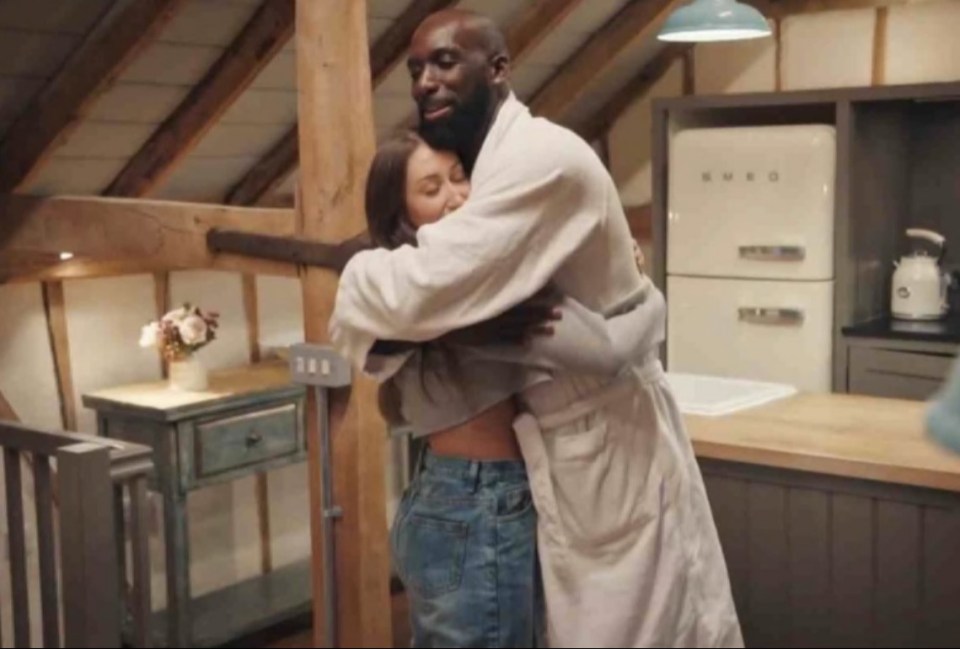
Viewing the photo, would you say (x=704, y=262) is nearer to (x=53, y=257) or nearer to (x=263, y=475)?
(x=263, y=475)

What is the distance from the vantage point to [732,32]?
11.2 ft

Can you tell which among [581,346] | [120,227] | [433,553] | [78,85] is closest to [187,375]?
[120,227]

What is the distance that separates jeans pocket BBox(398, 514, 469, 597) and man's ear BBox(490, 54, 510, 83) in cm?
66

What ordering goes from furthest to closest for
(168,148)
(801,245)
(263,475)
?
(263,475) → (801,245) → (168,148)

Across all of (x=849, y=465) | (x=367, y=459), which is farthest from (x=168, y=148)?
(x=849, y=465)

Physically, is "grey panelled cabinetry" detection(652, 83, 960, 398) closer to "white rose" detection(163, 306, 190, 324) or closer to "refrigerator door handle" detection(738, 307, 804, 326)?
"refrigerator door handle" detection(738, 307, 804, 326)

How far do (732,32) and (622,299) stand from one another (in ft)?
5.74

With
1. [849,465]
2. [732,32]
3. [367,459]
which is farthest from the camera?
[732,32]

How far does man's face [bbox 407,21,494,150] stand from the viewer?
1846 millimetres

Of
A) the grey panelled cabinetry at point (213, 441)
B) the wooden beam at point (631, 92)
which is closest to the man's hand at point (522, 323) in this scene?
the grey panelled cabinetry at point (213, 441)

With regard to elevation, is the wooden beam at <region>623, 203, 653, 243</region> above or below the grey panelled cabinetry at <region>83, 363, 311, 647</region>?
above

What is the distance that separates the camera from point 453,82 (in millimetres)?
1853

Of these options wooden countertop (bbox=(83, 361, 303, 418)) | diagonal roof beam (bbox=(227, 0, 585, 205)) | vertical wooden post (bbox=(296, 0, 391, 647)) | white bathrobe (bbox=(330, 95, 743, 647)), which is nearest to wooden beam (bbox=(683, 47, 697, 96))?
diagonal roof beam (bbox=(227, 0, 585, 205))

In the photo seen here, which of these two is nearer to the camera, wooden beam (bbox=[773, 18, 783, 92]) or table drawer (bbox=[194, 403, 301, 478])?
table drawer (bbox=[194, 403, 301, 478])
